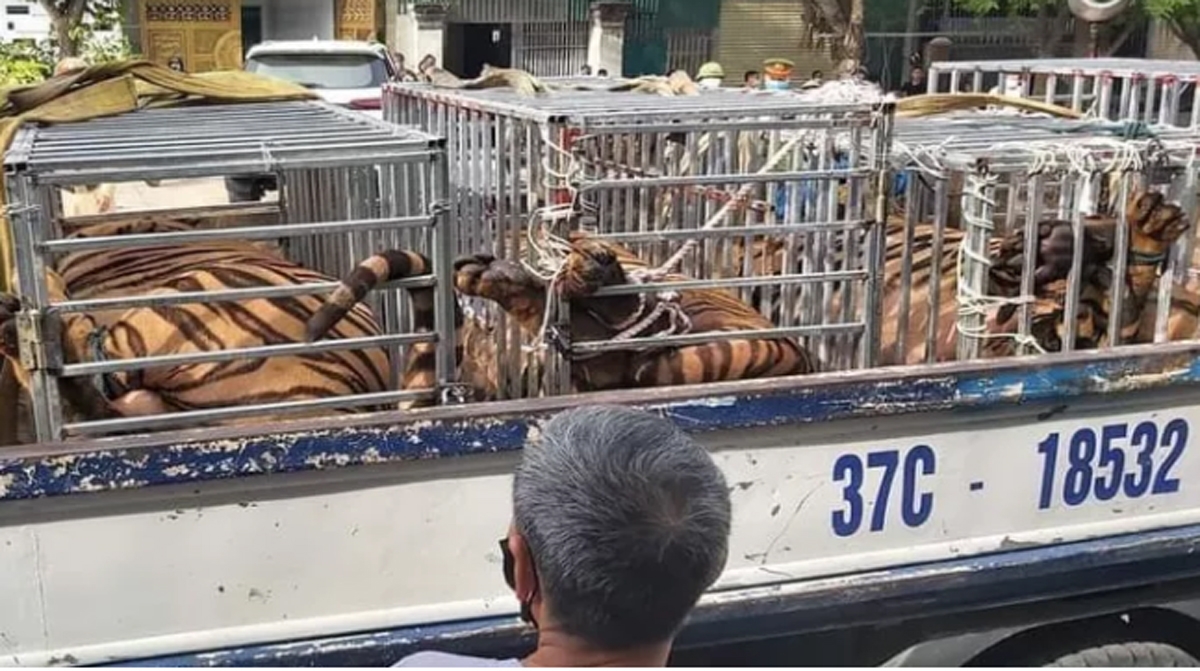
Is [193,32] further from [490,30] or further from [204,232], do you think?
[204,232]

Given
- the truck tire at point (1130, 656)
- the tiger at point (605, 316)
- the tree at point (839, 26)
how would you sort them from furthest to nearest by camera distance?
the tree at point (839, 26) < the truck tire at point (1130, 656) < the tiger at point (605, 316)

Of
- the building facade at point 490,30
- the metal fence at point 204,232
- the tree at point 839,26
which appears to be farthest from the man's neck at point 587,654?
the building facade at point 490,30

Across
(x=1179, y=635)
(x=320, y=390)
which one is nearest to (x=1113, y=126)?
(x=1179, y=635)

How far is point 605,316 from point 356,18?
1822 centimetres

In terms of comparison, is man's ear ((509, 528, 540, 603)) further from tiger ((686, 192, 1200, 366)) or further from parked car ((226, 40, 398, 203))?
parked car ((226, 40, 398, 203))

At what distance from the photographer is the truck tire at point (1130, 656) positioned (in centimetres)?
310

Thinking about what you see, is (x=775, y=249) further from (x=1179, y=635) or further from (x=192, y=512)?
(x=192, y=512)

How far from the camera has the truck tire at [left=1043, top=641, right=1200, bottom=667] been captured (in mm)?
3100

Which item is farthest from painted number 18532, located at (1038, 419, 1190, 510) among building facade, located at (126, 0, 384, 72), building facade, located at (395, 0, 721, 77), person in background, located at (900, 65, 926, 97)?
building facade, located at (126, 0, 384, 72)

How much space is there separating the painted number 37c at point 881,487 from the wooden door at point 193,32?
1836 cm

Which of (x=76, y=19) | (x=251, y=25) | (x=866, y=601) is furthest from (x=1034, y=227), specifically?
(x=251, y=25)

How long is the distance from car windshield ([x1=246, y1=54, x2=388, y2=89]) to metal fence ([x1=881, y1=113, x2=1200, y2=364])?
31.6ft

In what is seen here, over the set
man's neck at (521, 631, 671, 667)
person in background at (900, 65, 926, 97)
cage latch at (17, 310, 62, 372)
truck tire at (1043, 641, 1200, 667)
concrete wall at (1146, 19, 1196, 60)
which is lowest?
truck tire at (1043, 641, 1200, 667)

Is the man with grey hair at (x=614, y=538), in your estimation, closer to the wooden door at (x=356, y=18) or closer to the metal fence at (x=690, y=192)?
the metal fence at (x=690, y=192)
